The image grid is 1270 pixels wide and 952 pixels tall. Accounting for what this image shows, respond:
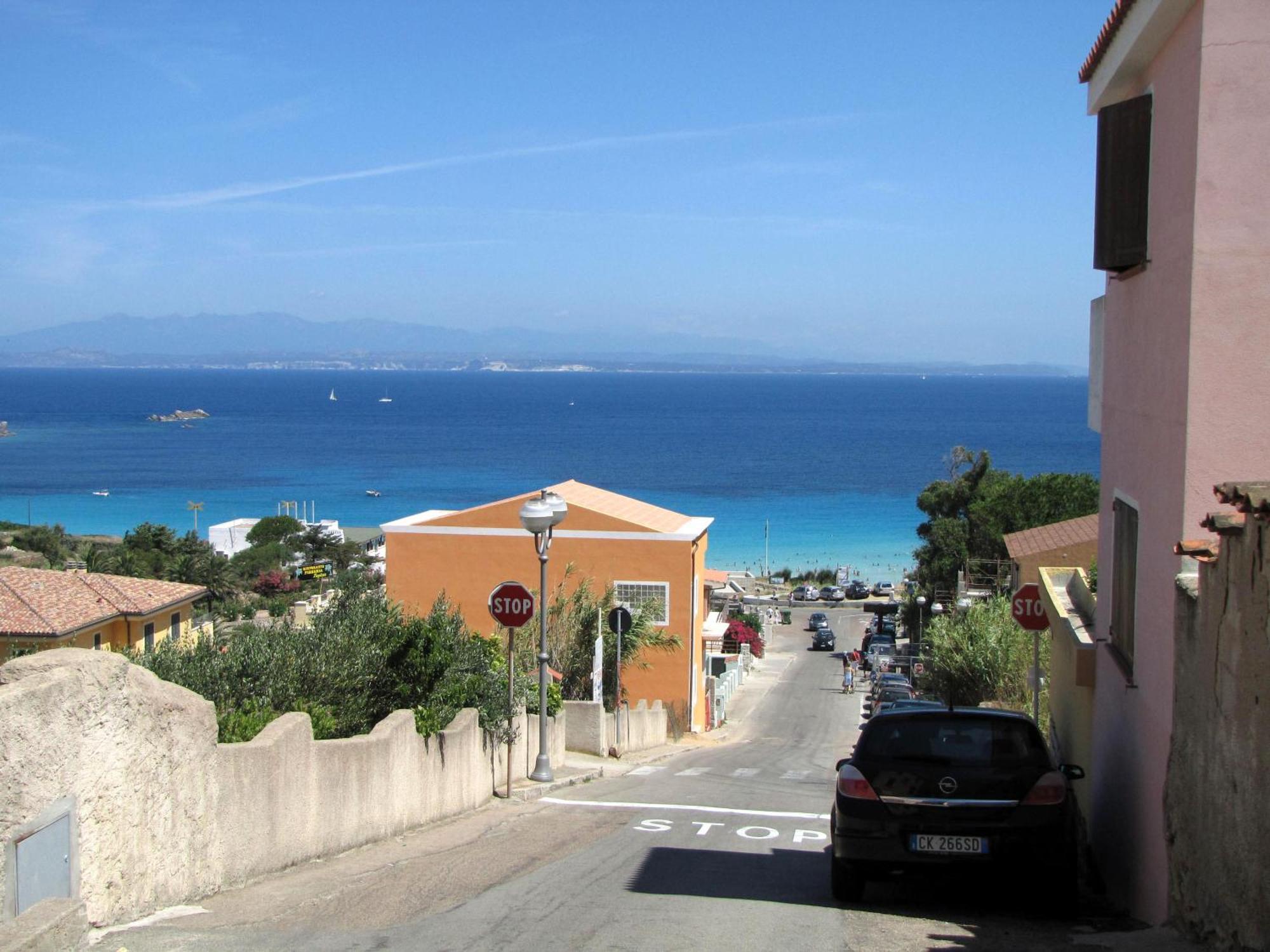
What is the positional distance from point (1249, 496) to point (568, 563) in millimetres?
24883

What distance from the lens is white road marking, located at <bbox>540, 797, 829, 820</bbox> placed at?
1507 cm

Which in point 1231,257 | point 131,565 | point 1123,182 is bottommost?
point 131,565

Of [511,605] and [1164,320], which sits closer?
[1164,320]

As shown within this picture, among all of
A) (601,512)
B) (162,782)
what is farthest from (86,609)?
(162,782)

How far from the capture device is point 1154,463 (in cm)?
952

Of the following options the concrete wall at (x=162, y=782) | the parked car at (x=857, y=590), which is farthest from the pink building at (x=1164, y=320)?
the parked car at (x=857, y=590)

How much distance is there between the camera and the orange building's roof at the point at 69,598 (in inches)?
985

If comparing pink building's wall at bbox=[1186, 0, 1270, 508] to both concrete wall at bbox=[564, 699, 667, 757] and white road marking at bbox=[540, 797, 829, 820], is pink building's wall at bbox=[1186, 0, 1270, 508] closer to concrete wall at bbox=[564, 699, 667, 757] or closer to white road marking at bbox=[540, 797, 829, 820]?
white road marking at bbox=[540, 797, 829, 820]

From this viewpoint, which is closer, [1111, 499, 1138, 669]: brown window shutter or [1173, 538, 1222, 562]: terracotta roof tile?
[1173, 538, 1222, 562]: terracotta roof tile

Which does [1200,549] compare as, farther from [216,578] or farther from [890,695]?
[216,578]

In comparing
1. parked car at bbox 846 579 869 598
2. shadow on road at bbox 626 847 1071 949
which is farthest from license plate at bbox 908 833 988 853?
parked car at bbox 846 579 869 598

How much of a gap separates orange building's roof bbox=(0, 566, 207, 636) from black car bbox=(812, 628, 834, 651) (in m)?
40.3

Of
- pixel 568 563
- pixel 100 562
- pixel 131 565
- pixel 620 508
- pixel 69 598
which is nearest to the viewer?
pixel 69 598

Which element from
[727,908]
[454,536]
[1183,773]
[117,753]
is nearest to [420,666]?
[727,908]
